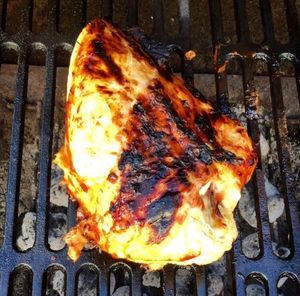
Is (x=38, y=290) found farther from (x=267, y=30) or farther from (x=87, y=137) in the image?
(x=267, y=30)

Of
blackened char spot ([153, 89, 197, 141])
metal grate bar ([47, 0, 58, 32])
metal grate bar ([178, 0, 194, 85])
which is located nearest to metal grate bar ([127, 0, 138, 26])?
metal grate bar ([178, 0, 194, 85])

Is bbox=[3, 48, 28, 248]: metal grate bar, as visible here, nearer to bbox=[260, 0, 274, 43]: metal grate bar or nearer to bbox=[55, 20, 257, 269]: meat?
bbox=[55, 20, 257, 269]: meat

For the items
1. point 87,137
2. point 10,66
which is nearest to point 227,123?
point 87,137

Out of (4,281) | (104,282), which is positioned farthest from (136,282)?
(4,281)

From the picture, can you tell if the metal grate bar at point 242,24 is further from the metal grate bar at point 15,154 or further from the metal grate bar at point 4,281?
the metal grate bar at point 4,281

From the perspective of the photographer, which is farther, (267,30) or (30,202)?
(30,202)

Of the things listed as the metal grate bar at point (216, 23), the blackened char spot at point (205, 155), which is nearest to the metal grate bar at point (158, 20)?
the metal grate bar at point (216, 23)

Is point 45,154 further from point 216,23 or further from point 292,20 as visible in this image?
point 292,20
